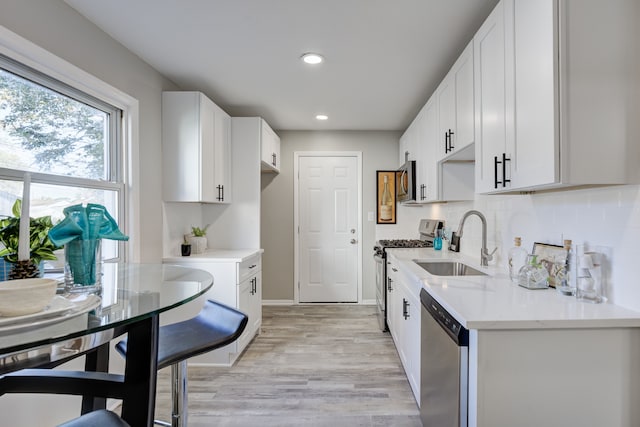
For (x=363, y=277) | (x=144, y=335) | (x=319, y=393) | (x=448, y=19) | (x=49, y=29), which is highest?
(x=448, y=19)

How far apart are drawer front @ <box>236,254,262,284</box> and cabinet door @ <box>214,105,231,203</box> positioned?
65cm

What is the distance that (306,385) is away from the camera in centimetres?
238

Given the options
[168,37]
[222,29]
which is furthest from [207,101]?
[222,29]

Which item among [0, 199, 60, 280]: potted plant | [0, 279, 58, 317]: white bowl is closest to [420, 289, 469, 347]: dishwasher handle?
[0, 279, 58, 317]: white bowl

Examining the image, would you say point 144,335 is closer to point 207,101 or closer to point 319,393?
point 319,393

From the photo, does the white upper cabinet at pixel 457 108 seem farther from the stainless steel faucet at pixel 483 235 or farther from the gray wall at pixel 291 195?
the gray wall at pixel 291 195

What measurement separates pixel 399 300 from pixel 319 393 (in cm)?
93

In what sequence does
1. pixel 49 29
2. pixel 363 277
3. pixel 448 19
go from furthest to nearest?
1. pixel 363 277
2. pixel 448 19
3. pixel 49 29

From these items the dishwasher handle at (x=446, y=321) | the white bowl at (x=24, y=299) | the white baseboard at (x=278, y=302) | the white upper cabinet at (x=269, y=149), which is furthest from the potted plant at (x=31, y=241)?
the white baseboard at (x=278, y=302)

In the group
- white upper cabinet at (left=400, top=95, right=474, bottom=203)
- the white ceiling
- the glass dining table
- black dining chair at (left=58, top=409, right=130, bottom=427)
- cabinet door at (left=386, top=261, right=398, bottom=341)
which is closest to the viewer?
the glass dining table

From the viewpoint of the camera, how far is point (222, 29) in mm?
2027

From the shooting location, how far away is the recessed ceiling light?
7.64 ft

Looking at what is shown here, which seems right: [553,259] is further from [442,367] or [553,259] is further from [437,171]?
[437,171]

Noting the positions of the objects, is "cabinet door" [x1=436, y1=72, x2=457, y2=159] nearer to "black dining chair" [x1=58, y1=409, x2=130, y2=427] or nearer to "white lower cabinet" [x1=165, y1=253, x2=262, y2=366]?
"white lower cabinet" [x1=165, y1=253, x2=262, y2=366]
